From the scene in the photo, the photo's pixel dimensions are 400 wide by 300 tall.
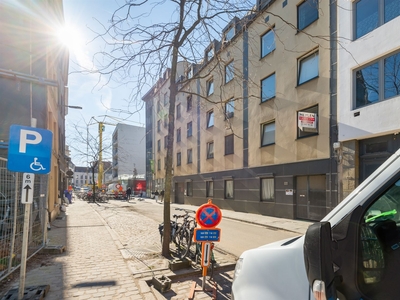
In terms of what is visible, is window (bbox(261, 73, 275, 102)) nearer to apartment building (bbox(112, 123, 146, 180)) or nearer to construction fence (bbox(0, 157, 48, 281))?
construction fence (bbox(0, 157, 48, 281))

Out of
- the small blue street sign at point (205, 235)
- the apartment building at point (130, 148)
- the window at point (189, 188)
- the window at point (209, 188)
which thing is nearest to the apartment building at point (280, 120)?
the window at point (209, 188)

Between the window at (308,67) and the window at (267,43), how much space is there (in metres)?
2.53

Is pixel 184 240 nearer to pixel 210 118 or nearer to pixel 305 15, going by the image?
pixel 305 15

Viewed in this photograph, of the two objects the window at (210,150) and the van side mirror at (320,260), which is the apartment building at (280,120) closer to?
the window at (210,150)

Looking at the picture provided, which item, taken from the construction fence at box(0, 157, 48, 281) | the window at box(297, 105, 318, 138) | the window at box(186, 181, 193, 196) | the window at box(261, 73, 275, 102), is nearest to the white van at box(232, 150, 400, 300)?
the construction fence at box(0, 157, 48, 281)

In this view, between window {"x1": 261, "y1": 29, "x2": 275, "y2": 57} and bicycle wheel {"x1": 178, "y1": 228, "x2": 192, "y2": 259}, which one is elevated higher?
window {"x1": 261, "y1": 29, "x2": 275, "y2": 57}

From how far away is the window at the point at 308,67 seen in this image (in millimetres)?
11844

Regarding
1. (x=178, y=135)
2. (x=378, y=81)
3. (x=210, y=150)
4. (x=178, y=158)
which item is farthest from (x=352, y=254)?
(x=178, y=135)

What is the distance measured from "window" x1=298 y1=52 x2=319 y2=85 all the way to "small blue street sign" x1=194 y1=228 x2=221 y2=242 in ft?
35.2

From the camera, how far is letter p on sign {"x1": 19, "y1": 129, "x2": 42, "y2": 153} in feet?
11.3

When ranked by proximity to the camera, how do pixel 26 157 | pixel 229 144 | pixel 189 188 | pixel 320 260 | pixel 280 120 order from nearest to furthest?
1. pixel 320 260
2. pixel 26 157
3. pixel 280 120
4. pixel 229 144
5. pixel 189 188

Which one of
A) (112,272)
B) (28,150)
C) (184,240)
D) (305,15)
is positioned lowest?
(112,272)

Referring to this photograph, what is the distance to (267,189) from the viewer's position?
14.3 metres

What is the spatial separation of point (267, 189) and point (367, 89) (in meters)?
7.13
